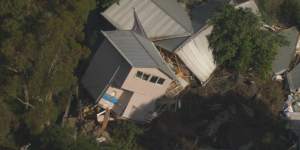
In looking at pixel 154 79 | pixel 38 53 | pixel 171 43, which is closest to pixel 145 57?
pixel 154 79

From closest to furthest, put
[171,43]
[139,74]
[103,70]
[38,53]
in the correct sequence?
[38,53], [139,74], [103,70], [171,43]

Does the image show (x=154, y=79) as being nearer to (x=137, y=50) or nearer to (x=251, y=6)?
(x=137, y=50)

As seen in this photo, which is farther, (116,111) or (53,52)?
(116,111)

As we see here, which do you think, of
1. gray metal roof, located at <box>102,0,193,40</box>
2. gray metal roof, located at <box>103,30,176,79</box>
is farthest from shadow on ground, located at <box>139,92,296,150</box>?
gray metal roof, located at <box>102,0,193,40</box>

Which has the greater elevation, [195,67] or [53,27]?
[53,27]

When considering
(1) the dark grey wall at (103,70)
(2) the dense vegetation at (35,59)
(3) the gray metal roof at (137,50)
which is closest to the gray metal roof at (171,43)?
(3) the gray metal roof at (137,50)

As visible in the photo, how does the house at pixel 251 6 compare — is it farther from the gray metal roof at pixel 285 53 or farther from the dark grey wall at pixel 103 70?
the dark grey wall at pixel 103 70

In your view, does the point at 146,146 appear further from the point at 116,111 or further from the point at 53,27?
the point at 53,27

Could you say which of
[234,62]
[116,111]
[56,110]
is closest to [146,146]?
[116,111]
